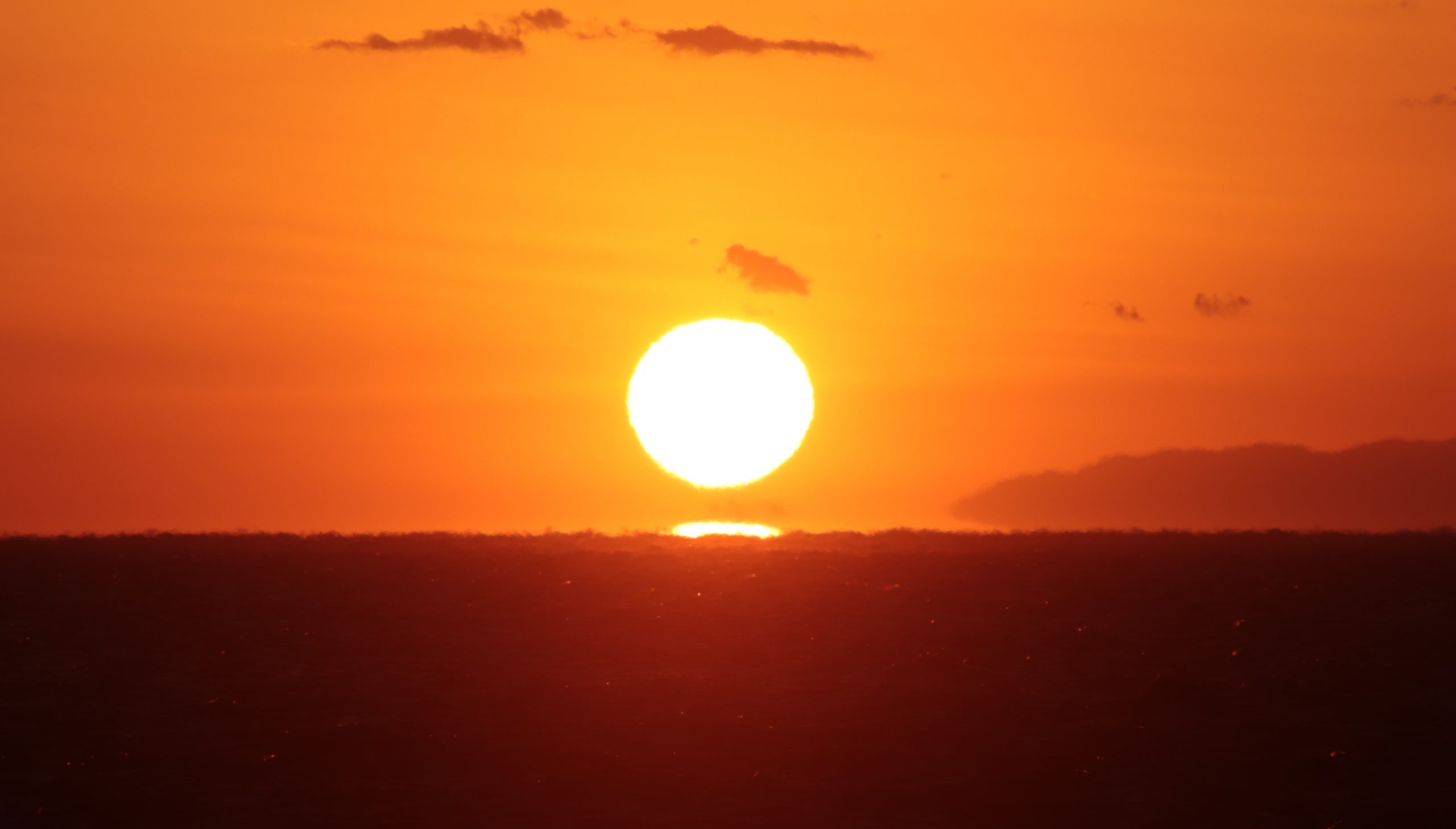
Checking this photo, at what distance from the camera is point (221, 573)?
71812 mm

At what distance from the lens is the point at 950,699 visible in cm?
5200

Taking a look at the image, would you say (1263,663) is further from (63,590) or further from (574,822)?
(63,590)

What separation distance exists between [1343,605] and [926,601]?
1520 centimetres

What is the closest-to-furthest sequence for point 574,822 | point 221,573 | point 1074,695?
1. point 574,822
2. point 1074,695
3. point 221,573

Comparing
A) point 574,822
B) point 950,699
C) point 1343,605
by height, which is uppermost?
point 1343,605

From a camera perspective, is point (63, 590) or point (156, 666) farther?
point (63, 590)

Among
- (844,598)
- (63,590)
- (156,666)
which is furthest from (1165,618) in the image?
(63,590)

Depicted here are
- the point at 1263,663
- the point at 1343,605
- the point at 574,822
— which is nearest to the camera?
the point at 574,822

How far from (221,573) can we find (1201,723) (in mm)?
39670

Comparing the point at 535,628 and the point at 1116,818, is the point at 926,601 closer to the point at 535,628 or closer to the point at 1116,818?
the point at 535,628

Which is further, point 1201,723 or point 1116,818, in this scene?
point 1201,723

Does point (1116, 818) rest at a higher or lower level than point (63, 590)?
lower

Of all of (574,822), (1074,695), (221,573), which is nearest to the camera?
(574,822)

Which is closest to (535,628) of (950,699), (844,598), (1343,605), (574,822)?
(844,598)
